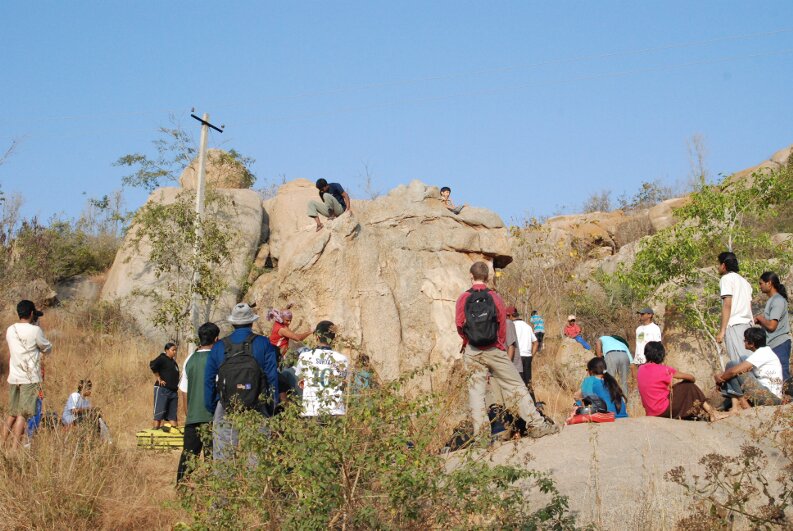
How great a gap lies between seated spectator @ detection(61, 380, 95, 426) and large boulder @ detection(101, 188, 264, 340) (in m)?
8.43

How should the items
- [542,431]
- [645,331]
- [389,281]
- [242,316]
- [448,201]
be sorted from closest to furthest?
1. [242,316]
2. [542,431]
3. [645,331]
4. [389,281]
5. [448,201]

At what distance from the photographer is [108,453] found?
23.1 feet

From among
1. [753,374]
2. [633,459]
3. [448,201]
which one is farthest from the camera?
[448,201]

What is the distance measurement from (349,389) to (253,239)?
15.0 metres

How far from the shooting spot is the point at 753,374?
758 cm

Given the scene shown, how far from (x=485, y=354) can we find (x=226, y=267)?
11.7 meters

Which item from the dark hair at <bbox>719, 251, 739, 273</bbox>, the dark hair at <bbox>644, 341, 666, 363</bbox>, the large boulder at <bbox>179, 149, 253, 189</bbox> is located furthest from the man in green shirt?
the large boulder at <bbox>179, 149, 253, 189</bbox>

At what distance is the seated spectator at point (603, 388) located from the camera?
8406 mm

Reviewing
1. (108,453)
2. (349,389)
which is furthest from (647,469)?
(108,453)

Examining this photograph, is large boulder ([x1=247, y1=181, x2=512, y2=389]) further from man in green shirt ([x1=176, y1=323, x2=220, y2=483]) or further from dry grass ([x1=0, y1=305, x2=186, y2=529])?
man in green shirt ([x1=176, y1=323, x2=220, y2=483])

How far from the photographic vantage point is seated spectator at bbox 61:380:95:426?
23.7 ft

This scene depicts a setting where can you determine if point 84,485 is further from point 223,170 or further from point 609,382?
point 223,170

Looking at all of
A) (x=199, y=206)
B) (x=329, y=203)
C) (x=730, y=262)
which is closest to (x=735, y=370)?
(x=730, y=262)

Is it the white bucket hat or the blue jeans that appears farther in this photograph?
the blue jeans
